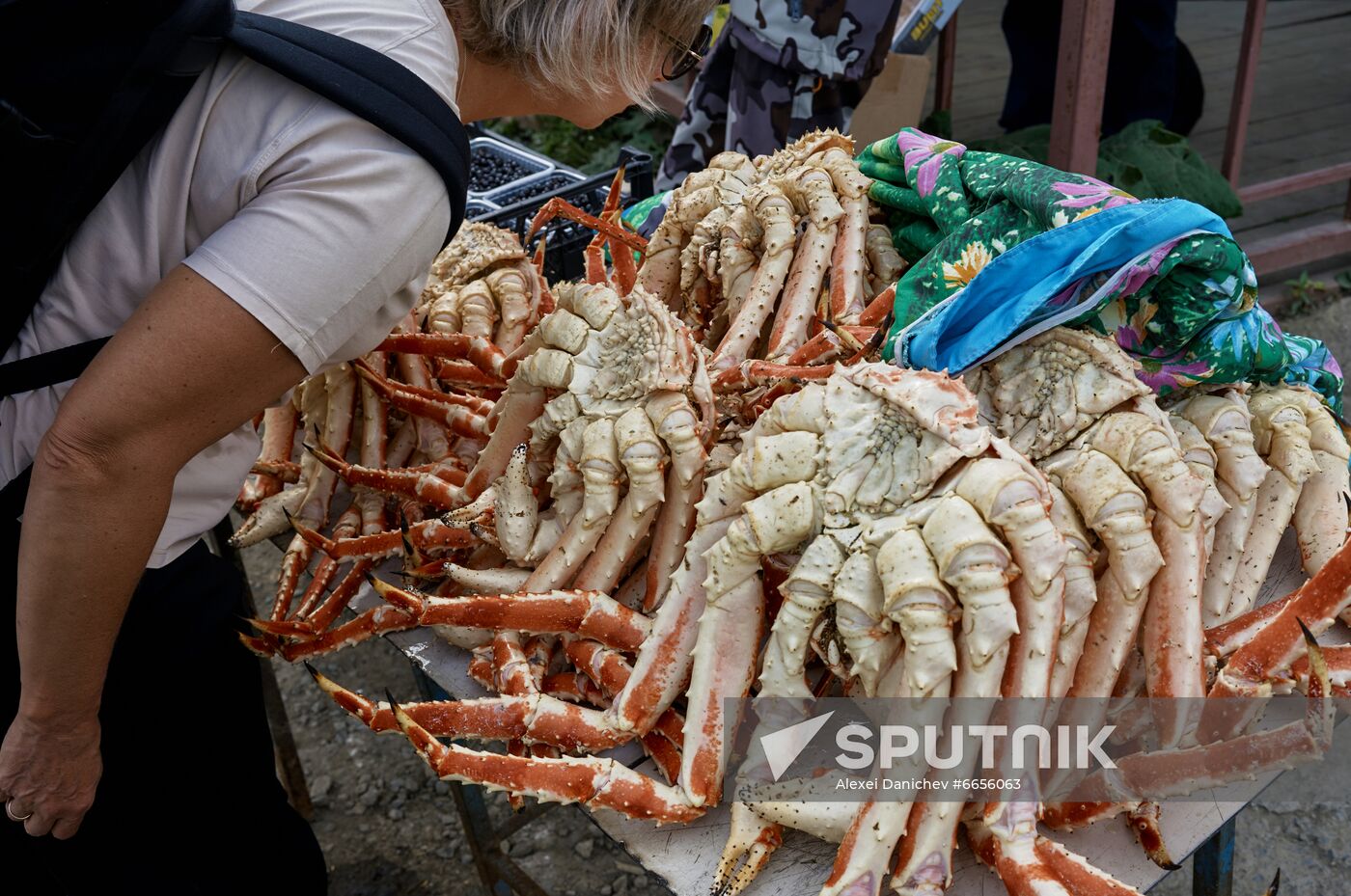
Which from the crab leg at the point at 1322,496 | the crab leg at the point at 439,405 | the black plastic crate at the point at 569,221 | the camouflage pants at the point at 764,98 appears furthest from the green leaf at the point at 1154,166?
the crab leg at the point at 439,405

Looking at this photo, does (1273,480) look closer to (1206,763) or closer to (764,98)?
(1206,763)

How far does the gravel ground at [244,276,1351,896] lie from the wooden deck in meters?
2.85

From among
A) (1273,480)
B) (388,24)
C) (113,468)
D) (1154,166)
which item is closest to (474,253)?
(388,24)

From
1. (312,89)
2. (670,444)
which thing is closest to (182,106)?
(312,89)

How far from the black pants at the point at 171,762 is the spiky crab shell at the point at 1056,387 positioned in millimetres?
1185

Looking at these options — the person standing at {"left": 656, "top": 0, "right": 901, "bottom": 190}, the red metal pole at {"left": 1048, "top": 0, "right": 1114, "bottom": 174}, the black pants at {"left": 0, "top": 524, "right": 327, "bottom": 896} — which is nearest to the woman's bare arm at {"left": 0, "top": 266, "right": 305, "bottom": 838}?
the black pants at {"left": 0, "top": 524, "right": 327, "bottom": 896}

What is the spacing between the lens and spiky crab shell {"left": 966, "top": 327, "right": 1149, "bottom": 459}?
146 cm

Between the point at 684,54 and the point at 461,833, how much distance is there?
6.78ft

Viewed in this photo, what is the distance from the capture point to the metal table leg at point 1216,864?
1.52 meters

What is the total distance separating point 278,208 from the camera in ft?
3.60

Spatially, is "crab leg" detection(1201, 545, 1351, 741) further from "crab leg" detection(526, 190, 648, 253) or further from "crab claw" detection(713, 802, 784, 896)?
"crab leg" detection(526, 190, 648, 253)

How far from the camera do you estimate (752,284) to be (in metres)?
1.95

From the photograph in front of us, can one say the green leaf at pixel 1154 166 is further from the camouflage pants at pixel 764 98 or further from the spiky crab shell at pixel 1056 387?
the spiky crab shell at pixel 1056 387

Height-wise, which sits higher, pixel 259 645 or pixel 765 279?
pixel 765 279
